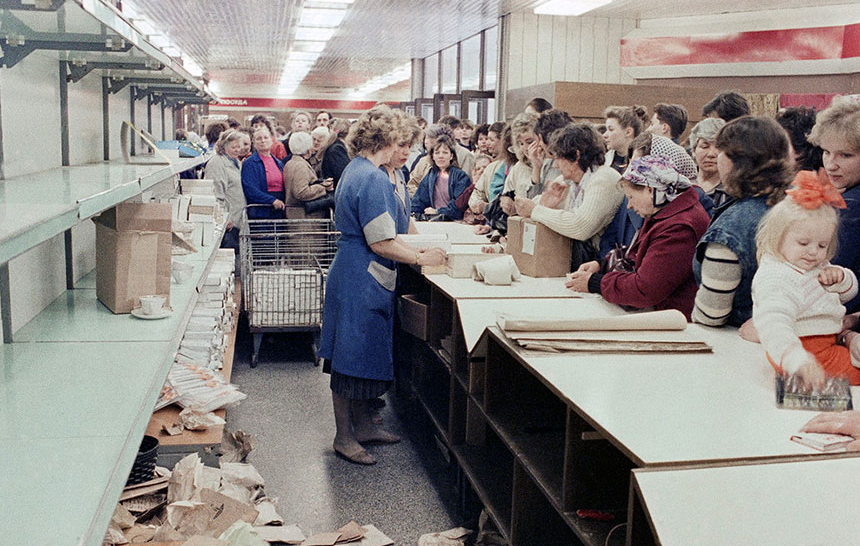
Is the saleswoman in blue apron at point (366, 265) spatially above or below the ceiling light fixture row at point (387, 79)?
below

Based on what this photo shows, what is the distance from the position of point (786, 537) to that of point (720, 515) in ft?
0.40

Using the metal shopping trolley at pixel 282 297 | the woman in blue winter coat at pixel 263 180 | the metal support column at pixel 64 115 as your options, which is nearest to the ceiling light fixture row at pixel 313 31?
the woman in blue winter coat at pixel 263 180

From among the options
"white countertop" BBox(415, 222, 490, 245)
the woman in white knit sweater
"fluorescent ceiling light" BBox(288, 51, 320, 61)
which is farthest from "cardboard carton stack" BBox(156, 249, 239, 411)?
"fluorescent ceiling light" BBox(288, 51, 320, 61)

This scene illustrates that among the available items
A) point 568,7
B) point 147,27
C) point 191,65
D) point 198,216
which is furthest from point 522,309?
point 191,65

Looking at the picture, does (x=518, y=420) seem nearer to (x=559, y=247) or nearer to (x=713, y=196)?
(x=559, y=247)

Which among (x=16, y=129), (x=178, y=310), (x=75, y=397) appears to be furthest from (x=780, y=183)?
(x=16, y=129)

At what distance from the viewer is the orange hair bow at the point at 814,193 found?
217 centimetres

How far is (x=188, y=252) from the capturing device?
3717mm

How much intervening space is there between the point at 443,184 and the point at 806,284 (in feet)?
16.2

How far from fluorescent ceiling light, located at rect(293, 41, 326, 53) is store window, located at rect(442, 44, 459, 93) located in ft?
7.87

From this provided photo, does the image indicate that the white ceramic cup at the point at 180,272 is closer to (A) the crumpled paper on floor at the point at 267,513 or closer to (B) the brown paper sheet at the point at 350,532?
(A) the crumpled paper on floor at the point at 267,513

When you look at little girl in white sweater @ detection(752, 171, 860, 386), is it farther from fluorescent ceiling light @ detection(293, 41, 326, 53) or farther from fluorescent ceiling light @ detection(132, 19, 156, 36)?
fluorescent ceiling light @ detection(293, 41, 326, 53)

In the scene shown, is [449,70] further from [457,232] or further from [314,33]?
[457,232]

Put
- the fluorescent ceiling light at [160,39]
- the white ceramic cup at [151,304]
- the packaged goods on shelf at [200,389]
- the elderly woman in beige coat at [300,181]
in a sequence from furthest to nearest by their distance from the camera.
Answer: the fluorescent ceiling light at [160,39] → the elderly woman in beige coat at [300,181] → the packaged goods on shelf at [200,389] → the white ceramic cup at [151,304]
